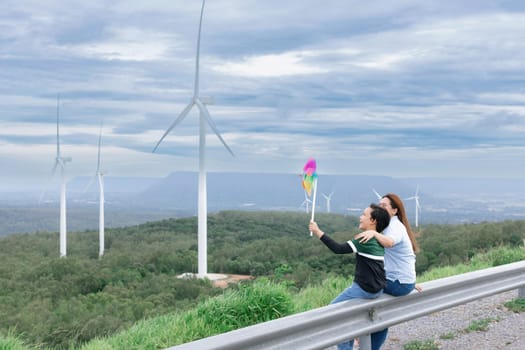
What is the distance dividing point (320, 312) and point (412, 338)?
199 centimetres

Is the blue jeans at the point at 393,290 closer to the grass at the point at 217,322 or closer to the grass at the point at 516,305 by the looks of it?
the grass at the point at 217,322

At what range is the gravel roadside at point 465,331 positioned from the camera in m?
7.25

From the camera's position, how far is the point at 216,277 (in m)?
34.8

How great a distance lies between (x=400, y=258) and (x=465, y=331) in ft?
5.87

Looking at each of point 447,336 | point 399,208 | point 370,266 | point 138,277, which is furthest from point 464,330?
point 138,277

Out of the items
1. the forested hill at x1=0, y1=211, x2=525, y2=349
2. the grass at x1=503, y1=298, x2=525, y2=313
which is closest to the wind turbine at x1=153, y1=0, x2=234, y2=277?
the forested hill at x1=0, y1=211, x2=525, y2=349

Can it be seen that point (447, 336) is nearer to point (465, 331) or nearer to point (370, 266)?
point (465, 331)

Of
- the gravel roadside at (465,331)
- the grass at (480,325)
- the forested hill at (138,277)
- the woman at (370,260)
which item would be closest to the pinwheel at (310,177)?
the woman at (370,260)

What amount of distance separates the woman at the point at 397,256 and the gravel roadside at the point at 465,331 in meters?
0.78

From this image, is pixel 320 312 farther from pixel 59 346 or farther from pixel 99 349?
pixel 59 346

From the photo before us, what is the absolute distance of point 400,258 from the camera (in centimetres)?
659

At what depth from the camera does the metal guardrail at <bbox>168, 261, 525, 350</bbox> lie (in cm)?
518

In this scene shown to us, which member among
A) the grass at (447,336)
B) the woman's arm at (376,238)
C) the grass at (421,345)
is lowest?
the grass at (447,336)

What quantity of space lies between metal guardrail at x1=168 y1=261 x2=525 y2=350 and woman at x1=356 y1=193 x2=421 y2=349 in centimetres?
14
